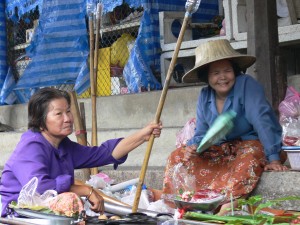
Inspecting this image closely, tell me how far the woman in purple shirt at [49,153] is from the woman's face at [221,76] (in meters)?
0.82

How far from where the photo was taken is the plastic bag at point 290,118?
5.01 m

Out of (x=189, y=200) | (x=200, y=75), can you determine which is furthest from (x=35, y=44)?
(x=189, y=200)

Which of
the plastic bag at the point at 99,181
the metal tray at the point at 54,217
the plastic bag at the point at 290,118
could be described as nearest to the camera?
the metal tray at the point at 54,217

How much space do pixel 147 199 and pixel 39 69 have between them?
346 centimetres

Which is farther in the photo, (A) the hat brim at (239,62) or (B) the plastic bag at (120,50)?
(B) the plastic bag at (120,50)

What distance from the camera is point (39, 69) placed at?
8.39 metres

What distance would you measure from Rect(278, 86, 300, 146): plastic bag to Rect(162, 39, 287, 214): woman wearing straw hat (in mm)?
78

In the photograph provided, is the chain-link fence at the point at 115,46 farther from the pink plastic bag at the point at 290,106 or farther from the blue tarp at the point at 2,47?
the pink plastic bag at the point at 290,106

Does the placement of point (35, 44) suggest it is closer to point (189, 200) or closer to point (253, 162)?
point (253, 162)

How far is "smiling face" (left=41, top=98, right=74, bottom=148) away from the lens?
4.32 metres

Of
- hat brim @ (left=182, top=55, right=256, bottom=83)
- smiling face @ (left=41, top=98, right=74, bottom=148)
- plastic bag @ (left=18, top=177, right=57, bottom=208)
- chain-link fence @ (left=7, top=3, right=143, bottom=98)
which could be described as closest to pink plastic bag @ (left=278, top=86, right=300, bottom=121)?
hat brim @ (left=182, top=55, right=256, bottom=83)

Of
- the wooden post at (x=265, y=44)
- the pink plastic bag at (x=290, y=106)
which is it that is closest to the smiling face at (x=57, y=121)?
the pink plastic bag at (x=290, y=106)

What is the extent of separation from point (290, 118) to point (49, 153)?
6.22ft

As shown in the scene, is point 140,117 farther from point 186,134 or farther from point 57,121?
point 57,121
